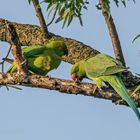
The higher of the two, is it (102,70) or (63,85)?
(63,85)

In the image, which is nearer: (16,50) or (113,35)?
(16,50)

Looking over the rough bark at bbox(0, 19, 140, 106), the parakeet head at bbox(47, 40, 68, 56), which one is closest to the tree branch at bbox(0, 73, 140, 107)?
the rough bark at bbox(0, 19, 140, 106)

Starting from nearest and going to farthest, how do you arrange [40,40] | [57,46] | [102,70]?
1. [102,70]
2. [40,40]
3. [57,46]

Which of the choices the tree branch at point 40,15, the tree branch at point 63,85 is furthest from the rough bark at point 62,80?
the tree branch at point 40,15

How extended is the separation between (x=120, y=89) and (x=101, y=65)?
641 millimetres

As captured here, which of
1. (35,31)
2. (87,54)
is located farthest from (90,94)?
(35,31)

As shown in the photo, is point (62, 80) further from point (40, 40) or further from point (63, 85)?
point (40, 40)

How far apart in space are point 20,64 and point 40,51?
4.54 ft

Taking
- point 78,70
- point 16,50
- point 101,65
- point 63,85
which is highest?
point 16,50

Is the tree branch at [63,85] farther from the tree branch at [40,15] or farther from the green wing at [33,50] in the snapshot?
the tree branch at [40,15]

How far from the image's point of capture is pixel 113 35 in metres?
5.78

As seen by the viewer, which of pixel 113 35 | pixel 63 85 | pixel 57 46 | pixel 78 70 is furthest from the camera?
pixel 57 46

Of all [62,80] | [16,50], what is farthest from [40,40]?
[62,80]

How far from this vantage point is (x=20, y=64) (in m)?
4.80
